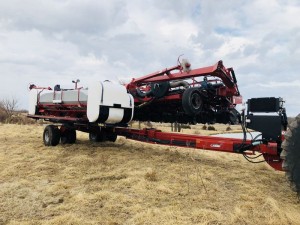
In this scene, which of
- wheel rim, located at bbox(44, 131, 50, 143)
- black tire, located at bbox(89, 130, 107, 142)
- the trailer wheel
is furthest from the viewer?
black tire, located at bbox(89, 130, 107, 142)

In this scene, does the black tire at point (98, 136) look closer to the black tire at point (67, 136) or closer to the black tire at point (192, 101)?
the black tire at point (67, 136)

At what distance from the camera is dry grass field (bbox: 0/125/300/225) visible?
4598 mm

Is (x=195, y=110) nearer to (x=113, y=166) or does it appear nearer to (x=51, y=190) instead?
(x=113, y=166)

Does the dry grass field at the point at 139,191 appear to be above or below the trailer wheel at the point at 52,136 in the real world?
below

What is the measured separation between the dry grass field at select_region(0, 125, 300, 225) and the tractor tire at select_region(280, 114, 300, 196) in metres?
0.43

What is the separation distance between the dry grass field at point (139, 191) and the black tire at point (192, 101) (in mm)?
1281

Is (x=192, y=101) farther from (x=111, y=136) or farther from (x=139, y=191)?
(x=111, y=136)

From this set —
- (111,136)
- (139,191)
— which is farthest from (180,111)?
(139,191)

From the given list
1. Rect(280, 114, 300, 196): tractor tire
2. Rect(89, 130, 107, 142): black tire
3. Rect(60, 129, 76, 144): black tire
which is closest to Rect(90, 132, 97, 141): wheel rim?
Rect(89, 130, 107, 142): black tire

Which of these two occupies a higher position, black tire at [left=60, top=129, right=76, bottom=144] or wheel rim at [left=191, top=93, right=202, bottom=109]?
wheel rim at [left=191, top=93, right=202, bottom=109]

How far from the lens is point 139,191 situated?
18.7 ft

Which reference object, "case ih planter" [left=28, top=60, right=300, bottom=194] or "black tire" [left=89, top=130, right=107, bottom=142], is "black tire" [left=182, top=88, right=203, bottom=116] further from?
"black tire" [left=89, top=130, right=107, bottom=142]

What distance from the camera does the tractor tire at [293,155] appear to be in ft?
16.6

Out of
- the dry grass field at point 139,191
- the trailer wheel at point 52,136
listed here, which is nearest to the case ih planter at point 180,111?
the trailer wheel at point 52,136
